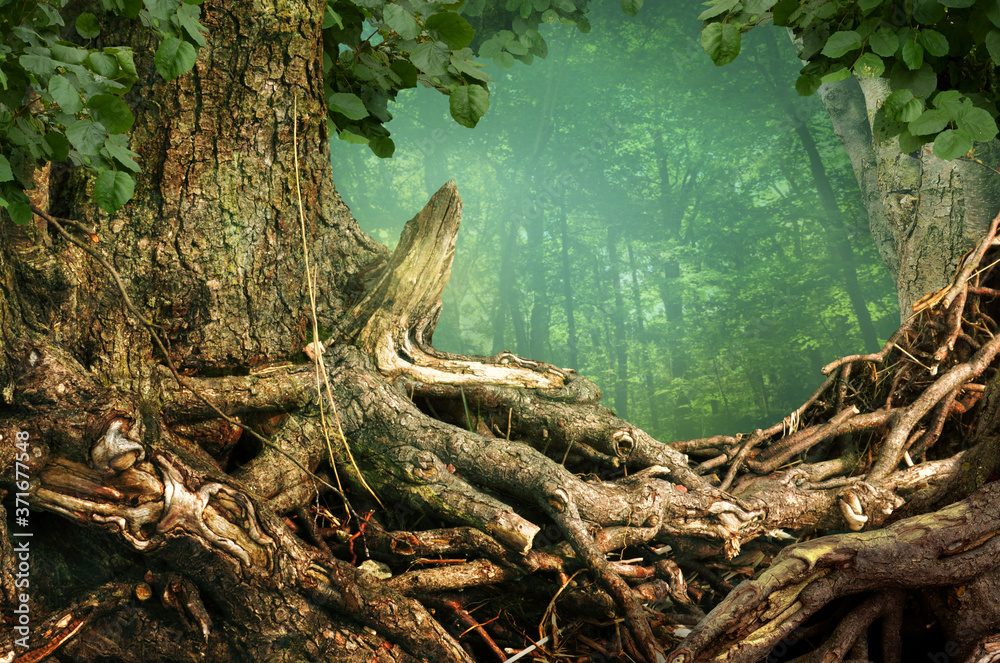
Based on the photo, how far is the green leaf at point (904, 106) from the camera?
1608mm

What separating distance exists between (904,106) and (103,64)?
2046 millimetres

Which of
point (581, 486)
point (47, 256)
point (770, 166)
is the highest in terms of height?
point (770, 166)

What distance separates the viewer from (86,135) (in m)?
1.33

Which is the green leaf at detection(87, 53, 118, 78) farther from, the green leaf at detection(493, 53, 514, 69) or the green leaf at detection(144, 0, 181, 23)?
the green leaf at detection(493, 53, 514, 69)

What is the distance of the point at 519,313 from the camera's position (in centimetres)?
1447

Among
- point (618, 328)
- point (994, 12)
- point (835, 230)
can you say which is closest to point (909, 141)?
point (994, 12)

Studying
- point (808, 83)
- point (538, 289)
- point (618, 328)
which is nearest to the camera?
point (808, 83)

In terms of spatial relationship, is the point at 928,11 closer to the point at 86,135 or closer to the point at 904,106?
the point at 904,106

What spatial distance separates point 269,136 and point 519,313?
12.5 metres

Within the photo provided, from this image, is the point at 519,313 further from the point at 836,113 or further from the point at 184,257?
the point at 184,257

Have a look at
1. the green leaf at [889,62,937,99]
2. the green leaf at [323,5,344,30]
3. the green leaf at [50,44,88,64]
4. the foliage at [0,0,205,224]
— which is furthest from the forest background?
the green leaf at [50,44,88,64]

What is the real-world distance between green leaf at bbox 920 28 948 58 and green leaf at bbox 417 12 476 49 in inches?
49.1

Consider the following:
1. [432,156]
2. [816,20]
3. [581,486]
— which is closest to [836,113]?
[816,20]

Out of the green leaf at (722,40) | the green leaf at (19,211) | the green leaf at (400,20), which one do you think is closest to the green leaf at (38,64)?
the green leaf at (19,211)
